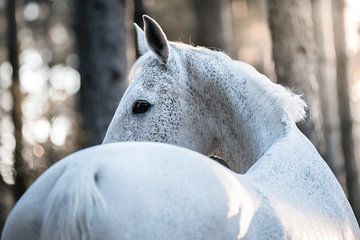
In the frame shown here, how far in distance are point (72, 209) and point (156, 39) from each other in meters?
2.31

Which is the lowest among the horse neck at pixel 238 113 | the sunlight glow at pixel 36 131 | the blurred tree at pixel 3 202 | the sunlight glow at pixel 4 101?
the blurred tree at pixel 3 202

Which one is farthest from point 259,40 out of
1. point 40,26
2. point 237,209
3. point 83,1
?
point 237,209

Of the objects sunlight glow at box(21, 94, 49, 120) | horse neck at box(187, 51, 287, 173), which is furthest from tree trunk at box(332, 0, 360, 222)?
horse neck at box(187, 51, 287, 173)

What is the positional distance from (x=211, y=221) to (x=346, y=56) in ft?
50.8

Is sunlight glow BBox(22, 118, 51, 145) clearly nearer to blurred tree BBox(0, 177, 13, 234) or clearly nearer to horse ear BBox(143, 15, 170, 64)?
blurred tree BBox(0, 177, 13, 234)

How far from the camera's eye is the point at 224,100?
5.59m

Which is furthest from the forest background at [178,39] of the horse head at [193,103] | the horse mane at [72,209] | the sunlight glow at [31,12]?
the sunlight glow at [31,12]

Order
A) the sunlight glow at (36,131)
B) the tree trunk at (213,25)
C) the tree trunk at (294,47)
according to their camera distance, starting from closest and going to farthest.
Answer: the tree trunk at (294,47) → the tree trunk at (213,25) → the sunlight glow at (36,131)

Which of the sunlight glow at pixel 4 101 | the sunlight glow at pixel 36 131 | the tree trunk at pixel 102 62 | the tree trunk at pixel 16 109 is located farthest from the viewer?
the sunlight glow at pixel 4 101

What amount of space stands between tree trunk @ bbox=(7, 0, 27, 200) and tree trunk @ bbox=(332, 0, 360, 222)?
5295mm

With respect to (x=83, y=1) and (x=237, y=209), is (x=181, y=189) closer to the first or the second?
Answer: (x=237, y=209)

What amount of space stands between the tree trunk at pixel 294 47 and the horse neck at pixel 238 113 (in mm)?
3600

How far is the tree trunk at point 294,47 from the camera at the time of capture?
30.3ft

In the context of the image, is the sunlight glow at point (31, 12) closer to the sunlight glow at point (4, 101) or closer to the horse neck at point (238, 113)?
the sunlight glow at point (4, 101)
